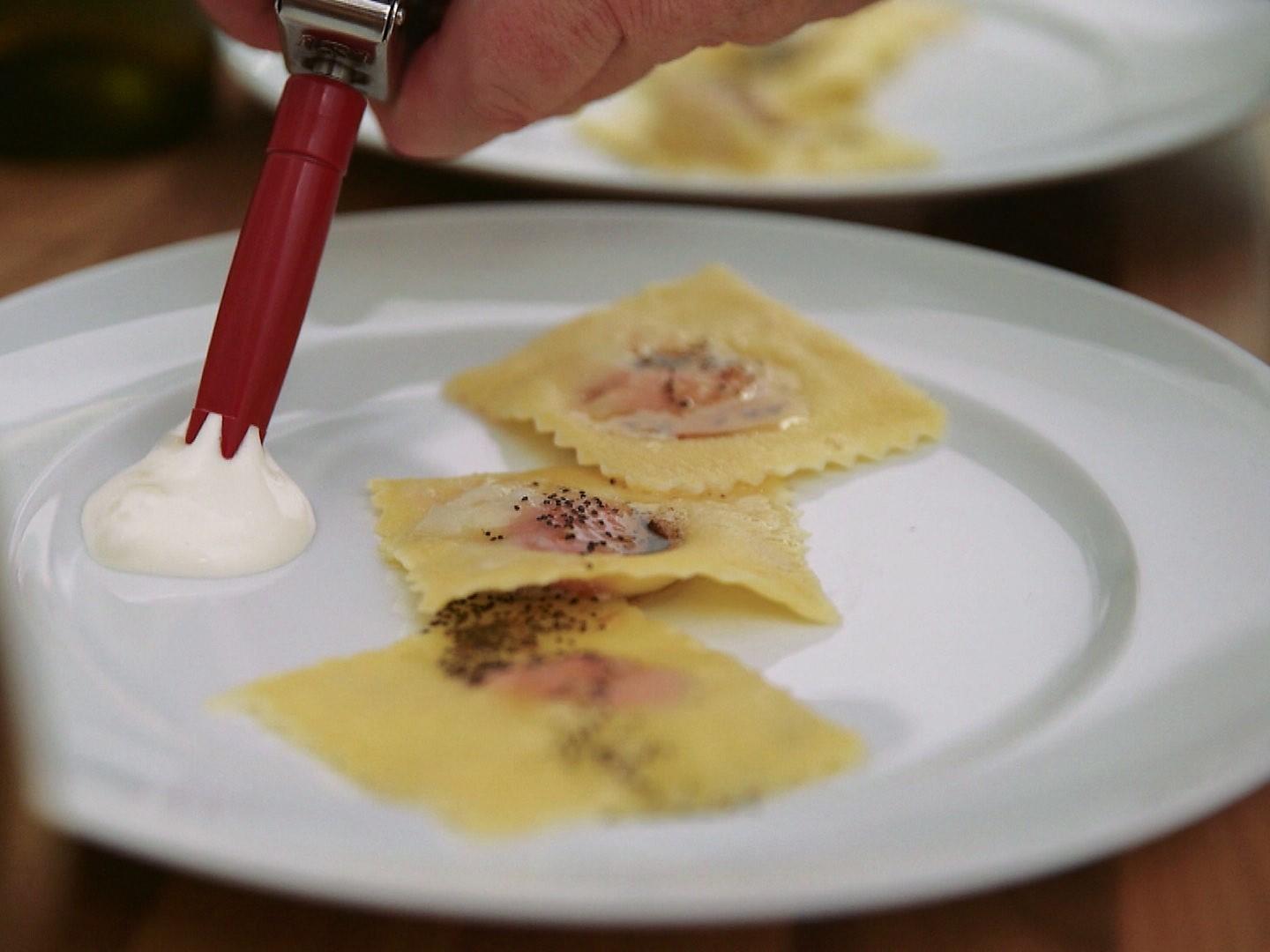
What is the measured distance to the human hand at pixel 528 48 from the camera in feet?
5.91

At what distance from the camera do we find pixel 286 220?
1.68 metres

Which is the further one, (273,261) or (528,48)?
(528,48)

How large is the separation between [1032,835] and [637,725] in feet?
1.15

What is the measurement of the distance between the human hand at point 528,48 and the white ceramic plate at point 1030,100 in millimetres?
510

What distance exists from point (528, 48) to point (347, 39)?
238 mm

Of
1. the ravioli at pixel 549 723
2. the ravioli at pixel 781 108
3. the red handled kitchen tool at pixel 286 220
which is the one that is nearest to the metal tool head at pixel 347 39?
the red handled kitchen tool at pixel 286 220

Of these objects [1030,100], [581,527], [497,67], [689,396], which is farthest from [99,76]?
[1030,100]

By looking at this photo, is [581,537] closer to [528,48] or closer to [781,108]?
[528,48]

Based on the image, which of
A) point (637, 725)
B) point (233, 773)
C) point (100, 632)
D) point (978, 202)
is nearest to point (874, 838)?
point (637, 725)

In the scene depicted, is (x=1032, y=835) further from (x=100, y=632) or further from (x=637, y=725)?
(x=100, y=632)

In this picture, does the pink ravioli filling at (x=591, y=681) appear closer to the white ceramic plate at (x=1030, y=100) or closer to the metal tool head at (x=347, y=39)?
the metal tool head at (x=347, y=39)

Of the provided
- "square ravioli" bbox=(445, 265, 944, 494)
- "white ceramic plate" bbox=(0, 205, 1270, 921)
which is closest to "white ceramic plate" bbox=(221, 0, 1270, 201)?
"white ceramic plate" bbox=(0, 205, 1270, 921)

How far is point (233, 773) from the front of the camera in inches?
47.5

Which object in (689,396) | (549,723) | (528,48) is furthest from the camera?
(689,396)
